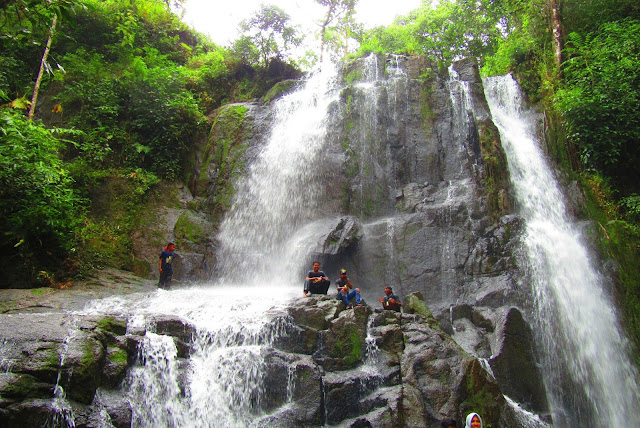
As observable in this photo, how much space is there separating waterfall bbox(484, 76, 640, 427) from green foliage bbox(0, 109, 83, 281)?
12.4 metres

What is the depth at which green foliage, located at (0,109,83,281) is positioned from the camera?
364 inches

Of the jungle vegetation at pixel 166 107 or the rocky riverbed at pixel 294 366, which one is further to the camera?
the jungle vegetation at pixel 166 107

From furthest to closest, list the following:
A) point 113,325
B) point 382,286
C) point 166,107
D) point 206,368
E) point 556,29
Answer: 1. point 556,29
2. point 166,107
3. point 382,286
4. point 206,368
5. point 113,325

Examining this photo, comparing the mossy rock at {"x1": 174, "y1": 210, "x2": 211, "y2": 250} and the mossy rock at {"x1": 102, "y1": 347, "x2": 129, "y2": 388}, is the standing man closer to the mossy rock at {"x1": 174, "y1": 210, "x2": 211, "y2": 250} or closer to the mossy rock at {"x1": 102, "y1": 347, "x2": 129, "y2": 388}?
the mossy rock at {"x1": 174, "y1": 210, "x2": 211, "y2": 250}

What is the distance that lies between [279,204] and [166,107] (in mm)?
6278

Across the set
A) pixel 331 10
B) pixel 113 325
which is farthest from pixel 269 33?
pixel 113 325

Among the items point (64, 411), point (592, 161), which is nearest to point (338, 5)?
point (592, 161)

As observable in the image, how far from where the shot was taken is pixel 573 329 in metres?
10.8

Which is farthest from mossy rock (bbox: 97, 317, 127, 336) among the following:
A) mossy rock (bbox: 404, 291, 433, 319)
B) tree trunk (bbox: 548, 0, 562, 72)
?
tree trunk (bbox: 548, 0, 562, 72)

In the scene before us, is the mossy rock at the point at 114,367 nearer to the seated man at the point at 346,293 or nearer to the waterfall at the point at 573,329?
the seated man at the point at 346,293

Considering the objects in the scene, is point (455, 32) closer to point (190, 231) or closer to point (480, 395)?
point (190, 231)

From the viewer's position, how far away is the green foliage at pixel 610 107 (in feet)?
46.5

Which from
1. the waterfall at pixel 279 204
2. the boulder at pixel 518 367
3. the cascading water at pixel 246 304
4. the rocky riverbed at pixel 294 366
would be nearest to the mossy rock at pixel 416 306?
the rocky riverbed at pixel 294 366

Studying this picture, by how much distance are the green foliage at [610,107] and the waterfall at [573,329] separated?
106 inches
